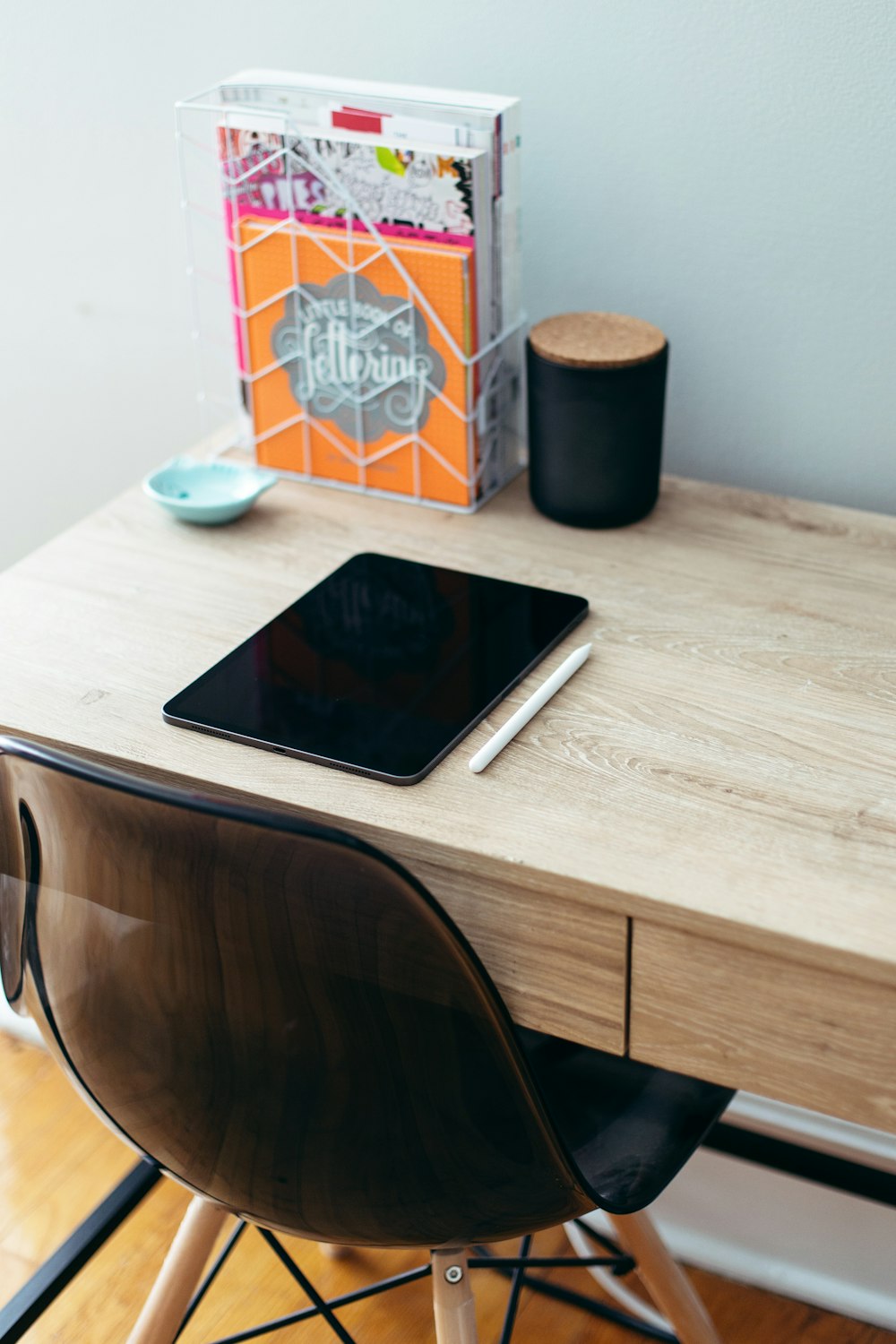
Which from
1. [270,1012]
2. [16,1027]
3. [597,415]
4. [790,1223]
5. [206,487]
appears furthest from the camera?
[16,1027]

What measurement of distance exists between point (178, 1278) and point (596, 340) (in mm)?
788

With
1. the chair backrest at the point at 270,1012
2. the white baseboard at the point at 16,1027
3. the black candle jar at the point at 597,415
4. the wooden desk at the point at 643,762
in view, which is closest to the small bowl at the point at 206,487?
the wooden desk at the point at 643,762

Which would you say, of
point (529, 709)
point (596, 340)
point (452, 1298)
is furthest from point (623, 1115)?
point (596, 340)

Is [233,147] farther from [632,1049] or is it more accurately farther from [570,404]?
[632,1049]

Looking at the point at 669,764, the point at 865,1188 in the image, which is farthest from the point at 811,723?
the point at 865,1188

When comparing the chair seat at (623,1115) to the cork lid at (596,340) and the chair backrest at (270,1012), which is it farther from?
the cork lid at (596,340)

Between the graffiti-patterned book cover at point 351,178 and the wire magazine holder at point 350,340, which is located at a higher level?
the graffiti-patterned book cover at point 351,178

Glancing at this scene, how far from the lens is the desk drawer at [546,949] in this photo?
75cm

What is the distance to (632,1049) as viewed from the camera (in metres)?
0.78

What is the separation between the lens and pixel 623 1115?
2.96 ft

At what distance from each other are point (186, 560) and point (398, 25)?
507 mm

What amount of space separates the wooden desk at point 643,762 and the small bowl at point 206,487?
0.07 feet

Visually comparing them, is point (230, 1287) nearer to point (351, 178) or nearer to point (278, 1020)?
point (278, 1020)

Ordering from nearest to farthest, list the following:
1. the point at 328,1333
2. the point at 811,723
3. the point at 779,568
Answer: the point at 811,723 → the point at 779,568 → the point at 328,1333
